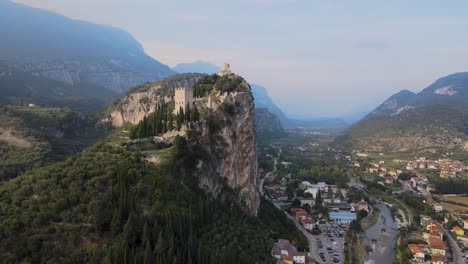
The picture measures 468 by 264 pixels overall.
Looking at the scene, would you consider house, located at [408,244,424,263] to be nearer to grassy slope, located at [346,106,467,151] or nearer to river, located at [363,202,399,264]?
river, located at [363,202,399,264]

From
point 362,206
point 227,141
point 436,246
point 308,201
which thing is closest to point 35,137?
point 227,141

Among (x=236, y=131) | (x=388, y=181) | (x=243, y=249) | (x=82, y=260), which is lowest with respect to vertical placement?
(x=388, y=181)

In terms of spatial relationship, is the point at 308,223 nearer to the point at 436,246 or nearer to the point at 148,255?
the point at 436,246

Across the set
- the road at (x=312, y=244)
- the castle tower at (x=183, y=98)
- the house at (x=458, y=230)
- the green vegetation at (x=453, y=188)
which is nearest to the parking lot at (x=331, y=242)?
the road at (x=312, y=244)

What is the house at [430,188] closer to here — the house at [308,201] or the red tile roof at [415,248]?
the house at [308,201]

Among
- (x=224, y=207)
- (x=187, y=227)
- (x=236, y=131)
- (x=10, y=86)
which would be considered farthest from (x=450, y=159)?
(x=10, y=86)

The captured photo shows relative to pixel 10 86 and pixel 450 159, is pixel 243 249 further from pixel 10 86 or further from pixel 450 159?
pixel 10 86

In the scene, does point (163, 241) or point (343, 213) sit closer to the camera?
point (163, 241)
